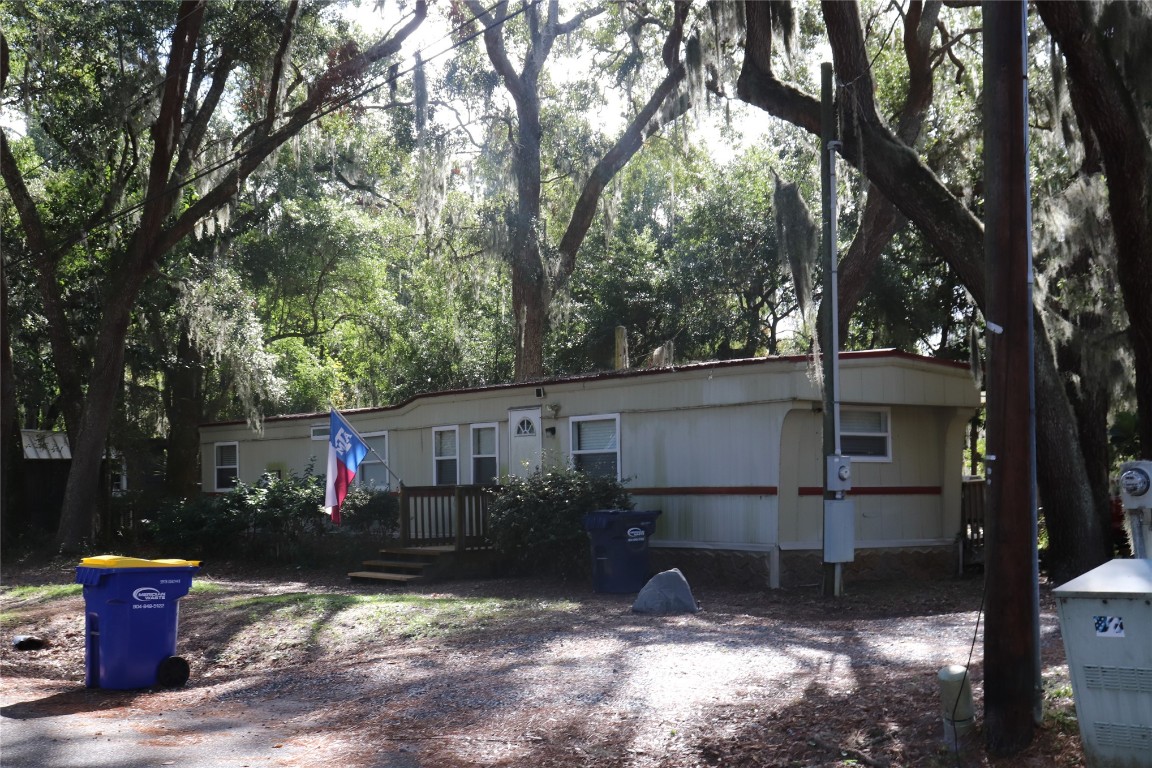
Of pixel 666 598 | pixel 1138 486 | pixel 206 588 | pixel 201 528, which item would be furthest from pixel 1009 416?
pixel 201 528

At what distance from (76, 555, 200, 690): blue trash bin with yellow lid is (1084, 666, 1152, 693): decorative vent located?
7.34 meters

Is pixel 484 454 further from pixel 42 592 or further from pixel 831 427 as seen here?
pixel 831 427

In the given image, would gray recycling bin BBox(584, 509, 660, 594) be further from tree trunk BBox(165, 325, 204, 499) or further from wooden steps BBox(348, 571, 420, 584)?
tree trunk BBox(165, 325, 204, 499)

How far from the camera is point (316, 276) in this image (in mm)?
29625

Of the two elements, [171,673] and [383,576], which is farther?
[383,576]

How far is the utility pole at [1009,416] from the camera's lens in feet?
19.9

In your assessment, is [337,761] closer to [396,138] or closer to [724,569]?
[724,569]

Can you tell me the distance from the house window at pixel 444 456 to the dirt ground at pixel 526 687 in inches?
215

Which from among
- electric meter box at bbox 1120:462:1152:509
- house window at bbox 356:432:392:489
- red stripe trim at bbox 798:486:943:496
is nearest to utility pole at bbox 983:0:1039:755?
electric meter box at bbox 1120:462:1152:509

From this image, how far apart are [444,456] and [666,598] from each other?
7.65 m

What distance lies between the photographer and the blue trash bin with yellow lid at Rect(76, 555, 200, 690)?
9586mm

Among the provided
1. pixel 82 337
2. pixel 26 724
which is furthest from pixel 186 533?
pixel 26 724

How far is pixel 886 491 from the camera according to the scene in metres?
15.7

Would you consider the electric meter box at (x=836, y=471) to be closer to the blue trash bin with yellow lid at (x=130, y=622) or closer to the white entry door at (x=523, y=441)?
the white entry door at (x=523, y=441)
